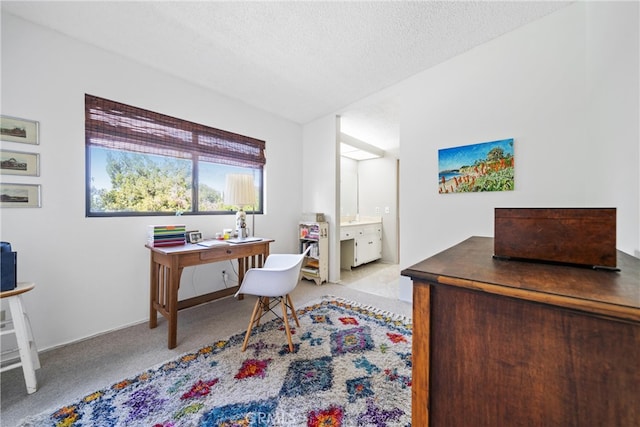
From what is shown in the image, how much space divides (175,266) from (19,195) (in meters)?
1.21

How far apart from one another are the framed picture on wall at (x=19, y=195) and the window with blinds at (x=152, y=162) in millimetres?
304

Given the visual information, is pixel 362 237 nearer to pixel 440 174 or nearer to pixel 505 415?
Answer: pixel 440 174

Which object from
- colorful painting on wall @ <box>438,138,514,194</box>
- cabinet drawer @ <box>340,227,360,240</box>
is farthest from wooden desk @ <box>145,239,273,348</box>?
colorful painting on wall @ <box>438,138,514,194</box>

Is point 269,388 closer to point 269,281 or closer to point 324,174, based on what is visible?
point 269,281

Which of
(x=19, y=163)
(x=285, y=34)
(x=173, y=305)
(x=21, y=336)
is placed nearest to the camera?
(x=21, y=336)

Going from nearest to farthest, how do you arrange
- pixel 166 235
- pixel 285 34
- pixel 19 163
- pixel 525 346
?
pixel 525 346, pixel 19 163, pixel 285 34, pixel 166 235

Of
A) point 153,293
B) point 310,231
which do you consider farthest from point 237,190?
point 310,231

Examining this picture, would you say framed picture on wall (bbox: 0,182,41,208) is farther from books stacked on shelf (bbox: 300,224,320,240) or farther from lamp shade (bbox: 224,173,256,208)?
books stacked on shelf (bbox: 300,224,320,240)

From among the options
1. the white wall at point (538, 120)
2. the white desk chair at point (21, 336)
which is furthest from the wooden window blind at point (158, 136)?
the white wall at point (538, 120)

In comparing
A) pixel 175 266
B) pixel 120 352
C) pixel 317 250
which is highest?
pixel 175 266

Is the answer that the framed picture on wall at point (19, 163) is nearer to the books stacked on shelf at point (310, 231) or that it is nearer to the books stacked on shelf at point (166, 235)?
the books stacked on shelf at point (166, 235)

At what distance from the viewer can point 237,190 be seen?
Result: 8.15 feet

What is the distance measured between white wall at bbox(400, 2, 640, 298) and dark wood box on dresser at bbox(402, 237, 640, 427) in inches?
38.1

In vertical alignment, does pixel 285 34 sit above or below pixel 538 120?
above
